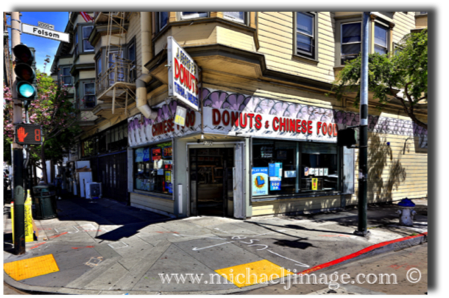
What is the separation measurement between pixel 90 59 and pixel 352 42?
17552mm

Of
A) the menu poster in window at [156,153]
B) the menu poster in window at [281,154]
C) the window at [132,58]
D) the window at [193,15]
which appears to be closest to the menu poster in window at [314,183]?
the menu poster in window at [281,154]

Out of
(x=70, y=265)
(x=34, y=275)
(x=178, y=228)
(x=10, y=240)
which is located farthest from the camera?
(x=178, y=228)

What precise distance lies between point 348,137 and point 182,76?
501 centimetres

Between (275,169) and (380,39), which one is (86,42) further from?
(380,39)

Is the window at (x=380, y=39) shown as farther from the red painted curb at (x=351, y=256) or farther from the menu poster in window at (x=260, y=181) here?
the red painted curb at (x=351, y=256)

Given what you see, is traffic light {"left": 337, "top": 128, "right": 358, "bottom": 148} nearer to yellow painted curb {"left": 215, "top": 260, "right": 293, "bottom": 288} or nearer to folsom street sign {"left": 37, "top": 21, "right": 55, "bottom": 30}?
yellow painted curb {"left": 215, "top": 260, "right": 293, "bottom": 288}

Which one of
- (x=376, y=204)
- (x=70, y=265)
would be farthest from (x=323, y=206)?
(x=70, y=265)

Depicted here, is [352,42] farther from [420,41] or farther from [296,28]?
[420,41]

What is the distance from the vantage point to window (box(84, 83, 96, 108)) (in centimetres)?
2080

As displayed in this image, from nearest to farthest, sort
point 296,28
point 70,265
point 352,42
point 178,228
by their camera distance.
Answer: point 70,265
point 178,228
point 296,28
point 352,42

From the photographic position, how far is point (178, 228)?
913 cm

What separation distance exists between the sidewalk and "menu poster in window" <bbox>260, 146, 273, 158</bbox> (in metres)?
2.33

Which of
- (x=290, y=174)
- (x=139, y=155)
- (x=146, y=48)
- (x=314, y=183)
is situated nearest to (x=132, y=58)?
(x=146, y=48)

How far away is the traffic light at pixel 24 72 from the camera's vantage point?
6.54 metres
